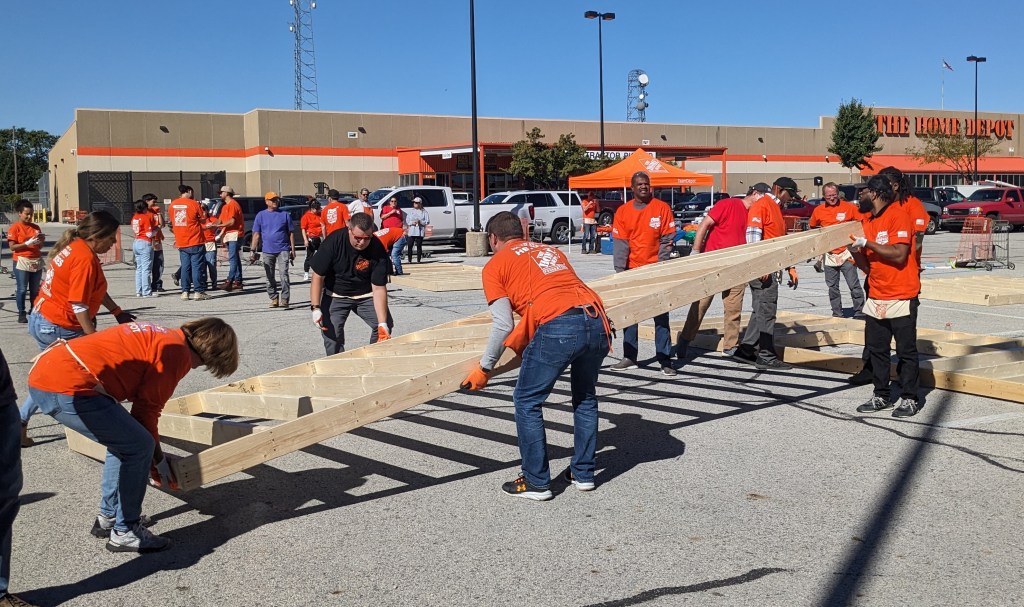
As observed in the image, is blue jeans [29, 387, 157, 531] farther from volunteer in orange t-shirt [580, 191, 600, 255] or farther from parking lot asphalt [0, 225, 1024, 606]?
volunteer in orange t-shirt [580, 191, 600, 255]

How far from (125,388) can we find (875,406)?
5665 mm

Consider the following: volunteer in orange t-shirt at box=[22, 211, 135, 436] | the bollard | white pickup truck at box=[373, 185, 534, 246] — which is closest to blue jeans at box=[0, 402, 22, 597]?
volunteer in orange t-shirt at box=[22, 211, 135, 436]

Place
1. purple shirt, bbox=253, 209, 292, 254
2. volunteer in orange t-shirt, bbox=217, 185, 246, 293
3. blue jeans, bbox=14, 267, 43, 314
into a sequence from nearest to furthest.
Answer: blue jeans, bbox=14, 267, 43, 314 → purple shirt, bbox=253, 209, 292, 254 → volunteer in orange t-shirt, bbox=217, 185, 246, 293

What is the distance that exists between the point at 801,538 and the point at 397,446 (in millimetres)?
3079

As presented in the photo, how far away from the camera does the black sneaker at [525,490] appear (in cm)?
555

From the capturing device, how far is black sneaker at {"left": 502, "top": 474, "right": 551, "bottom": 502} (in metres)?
5.55

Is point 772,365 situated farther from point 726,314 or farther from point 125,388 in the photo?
point 125,388

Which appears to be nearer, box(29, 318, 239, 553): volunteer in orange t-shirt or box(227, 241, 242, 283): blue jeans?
box(29, 318, 239, 553): volunteer in orange t-shirt

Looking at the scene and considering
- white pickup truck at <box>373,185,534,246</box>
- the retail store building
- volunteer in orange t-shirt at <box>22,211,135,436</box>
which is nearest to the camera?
volunteer in orange t-shirt at <box>22,211,135,436</box>

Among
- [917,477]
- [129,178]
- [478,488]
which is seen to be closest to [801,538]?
[917,477]

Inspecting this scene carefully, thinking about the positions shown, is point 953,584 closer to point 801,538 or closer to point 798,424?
point 801,538

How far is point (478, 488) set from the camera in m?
5.82

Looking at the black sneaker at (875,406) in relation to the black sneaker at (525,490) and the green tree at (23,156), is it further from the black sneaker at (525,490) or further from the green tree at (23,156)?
the green tree at (23,156)

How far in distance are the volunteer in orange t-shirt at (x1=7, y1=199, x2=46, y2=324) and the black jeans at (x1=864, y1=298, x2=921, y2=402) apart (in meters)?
10.6
